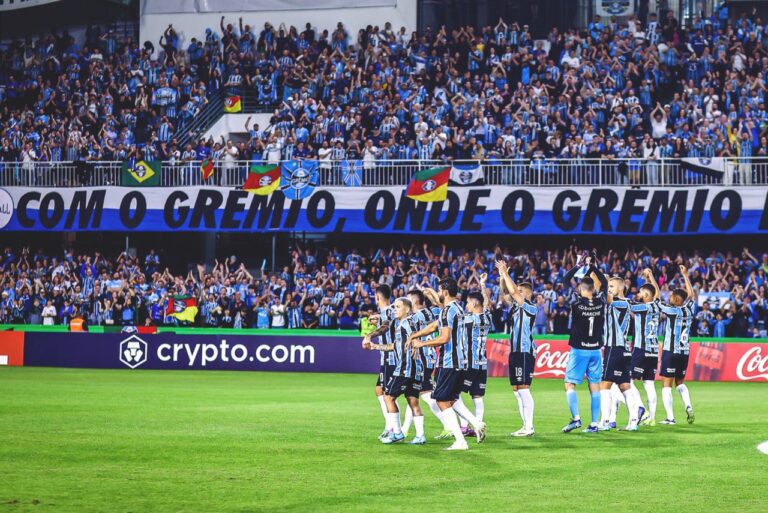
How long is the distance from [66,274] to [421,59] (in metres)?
14.2

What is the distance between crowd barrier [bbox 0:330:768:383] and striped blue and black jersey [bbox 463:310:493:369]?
16.3m

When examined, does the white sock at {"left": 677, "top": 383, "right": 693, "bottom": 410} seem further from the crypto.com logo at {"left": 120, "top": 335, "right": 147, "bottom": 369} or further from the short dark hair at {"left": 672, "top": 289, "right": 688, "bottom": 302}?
the crypto.com logo at {"left": 120, "top": 335, "right": 147, "bottom": 369}

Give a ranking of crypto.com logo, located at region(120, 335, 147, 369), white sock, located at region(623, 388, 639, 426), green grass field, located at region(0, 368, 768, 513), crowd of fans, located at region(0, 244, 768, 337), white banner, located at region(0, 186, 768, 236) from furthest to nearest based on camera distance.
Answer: white banner, located at region(0, 186, 768, 236), crowd of fans, located at region(0, 244, 768, 337), crypto.com logo, located at region(120, 335, 147, 369), white sock, located at region(623, 388, 639, 426), green grass field, located at region(0, 368, 768, 513)

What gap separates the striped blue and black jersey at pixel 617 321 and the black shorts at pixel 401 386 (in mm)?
3714

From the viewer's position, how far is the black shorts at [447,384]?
15.4m

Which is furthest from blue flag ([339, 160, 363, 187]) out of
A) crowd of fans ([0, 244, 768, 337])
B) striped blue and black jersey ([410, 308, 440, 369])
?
striped blue and black jersey ([410, 308, 440, 369])

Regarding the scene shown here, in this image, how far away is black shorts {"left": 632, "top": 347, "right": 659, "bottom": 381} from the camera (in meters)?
19.8

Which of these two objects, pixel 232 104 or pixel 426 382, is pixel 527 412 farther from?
pixel 232 104

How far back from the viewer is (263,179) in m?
38.3

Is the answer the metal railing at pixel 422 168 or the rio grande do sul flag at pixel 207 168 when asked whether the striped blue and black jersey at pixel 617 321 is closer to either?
the metal railing at pixel 422 168

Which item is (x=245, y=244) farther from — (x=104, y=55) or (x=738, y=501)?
(x=738, y=501)

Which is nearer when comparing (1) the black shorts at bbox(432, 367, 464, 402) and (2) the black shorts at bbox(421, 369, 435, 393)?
(1) the black shorts at bbox(432, 367, 464, 402)

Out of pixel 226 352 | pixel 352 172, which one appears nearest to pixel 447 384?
pixel 226 352

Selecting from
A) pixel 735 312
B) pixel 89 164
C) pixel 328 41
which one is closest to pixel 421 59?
pixel 328 41
